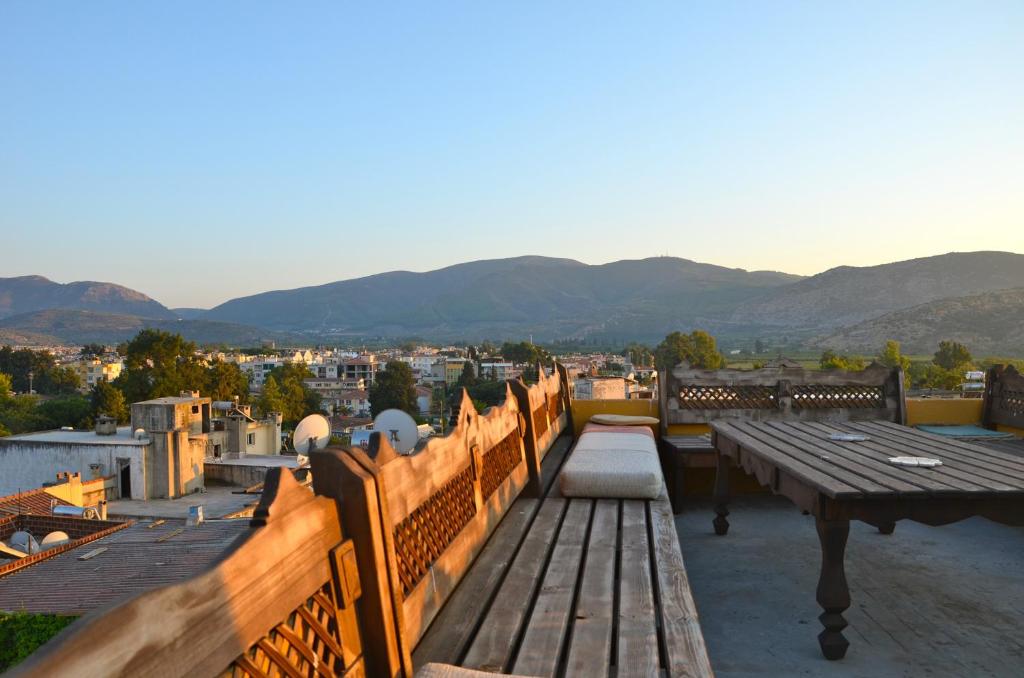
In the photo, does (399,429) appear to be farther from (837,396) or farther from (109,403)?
(109,403)

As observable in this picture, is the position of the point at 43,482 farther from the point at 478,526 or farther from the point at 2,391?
the point at 2,391

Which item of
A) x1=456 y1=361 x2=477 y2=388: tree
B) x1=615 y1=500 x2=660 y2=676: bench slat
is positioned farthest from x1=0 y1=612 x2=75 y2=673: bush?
x1=456 y1=361 x2=477 y2=388: tree

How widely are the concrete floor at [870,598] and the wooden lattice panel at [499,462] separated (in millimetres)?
1340

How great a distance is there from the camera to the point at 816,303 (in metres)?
144

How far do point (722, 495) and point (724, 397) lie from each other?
195 cm

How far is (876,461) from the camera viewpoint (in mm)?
4113

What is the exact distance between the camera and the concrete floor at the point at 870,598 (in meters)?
3.64

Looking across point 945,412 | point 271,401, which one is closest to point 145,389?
point 271,401

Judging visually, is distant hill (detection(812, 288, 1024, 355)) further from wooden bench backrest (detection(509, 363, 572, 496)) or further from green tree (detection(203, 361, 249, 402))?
wooden bench backrest (detection(509, 363, 572, 496))

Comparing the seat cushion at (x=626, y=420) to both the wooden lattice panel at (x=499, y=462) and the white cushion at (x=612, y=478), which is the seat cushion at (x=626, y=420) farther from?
the wooden lattice panel at (x=499, y=462)

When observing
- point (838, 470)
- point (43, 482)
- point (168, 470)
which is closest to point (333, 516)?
point (838, 470)

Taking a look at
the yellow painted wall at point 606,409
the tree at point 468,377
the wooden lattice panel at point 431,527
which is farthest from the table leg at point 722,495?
the tree at point 468,377

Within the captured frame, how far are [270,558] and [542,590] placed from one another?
1547mm

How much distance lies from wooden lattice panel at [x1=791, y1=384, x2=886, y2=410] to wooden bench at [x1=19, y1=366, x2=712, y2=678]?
4.15 m
